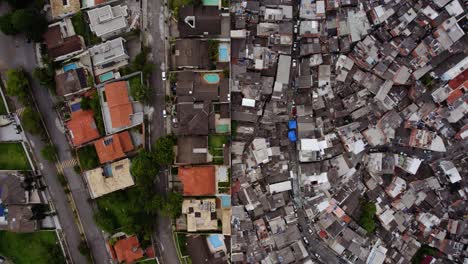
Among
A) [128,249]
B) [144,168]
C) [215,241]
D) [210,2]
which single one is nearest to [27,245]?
[128,249]

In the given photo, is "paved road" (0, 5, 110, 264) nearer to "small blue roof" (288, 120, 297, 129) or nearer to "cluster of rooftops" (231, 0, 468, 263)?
"cluster of rooftops" (231, 0, 468, 263)

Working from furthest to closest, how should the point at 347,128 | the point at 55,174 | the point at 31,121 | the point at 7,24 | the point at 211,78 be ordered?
the point at 347,128 < the point at 55,174 < the point at 211,78 < the point at 31,121 < the point at 7,24

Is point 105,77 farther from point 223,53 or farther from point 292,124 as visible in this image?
point 292,124

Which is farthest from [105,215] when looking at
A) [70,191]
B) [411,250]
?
[411,250]

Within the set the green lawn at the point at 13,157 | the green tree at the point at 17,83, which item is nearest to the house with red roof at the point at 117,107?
the green tree at the point at 17,83

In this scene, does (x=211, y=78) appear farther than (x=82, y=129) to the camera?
Yes
